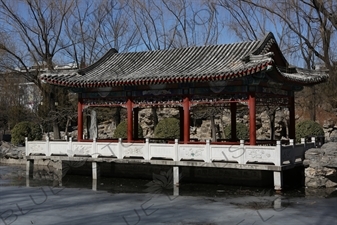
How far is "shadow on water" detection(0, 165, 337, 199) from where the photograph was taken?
1259cm

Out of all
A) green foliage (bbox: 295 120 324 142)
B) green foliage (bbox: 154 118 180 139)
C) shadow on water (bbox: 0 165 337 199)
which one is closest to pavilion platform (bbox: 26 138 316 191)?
shadow on water (bbox: 0 165 337 199)

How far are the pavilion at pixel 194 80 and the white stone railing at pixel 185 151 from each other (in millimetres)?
878

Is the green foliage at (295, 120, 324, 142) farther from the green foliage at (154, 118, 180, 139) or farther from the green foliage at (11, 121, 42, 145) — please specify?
the green foliage at (11, 121, 42, 145)

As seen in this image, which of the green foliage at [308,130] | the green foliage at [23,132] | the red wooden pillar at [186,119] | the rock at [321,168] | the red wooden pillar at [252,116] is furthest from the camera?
the green foliage at [23,132]

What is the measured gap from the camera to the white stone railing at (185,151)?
12.6 m

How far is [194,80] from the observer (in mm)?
13781

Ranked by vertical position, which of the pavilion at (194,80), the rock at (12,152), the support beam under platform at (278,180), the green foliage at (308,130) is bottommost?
the support beam under platform at (278,180)

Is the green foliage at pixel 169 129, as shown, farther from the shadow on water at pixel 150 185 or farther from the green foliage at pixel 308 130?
the shadow on water at pixel 150 185

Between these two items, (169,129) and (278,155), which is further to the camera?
(169,129)

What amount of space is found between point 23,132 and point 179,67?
1312cm

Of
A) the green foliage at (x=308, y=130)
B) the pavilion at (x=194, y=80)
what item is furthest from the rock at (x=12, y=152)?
the green foliage at (x=308, y=130)

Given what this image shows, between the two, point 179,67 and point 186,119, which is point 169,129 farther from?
point 186,119

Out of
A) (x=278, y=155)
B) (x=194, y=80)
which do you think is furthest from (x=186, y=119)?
(x=278, y=155)

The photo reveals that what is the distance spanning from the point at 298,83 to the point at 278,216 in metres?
6.94
